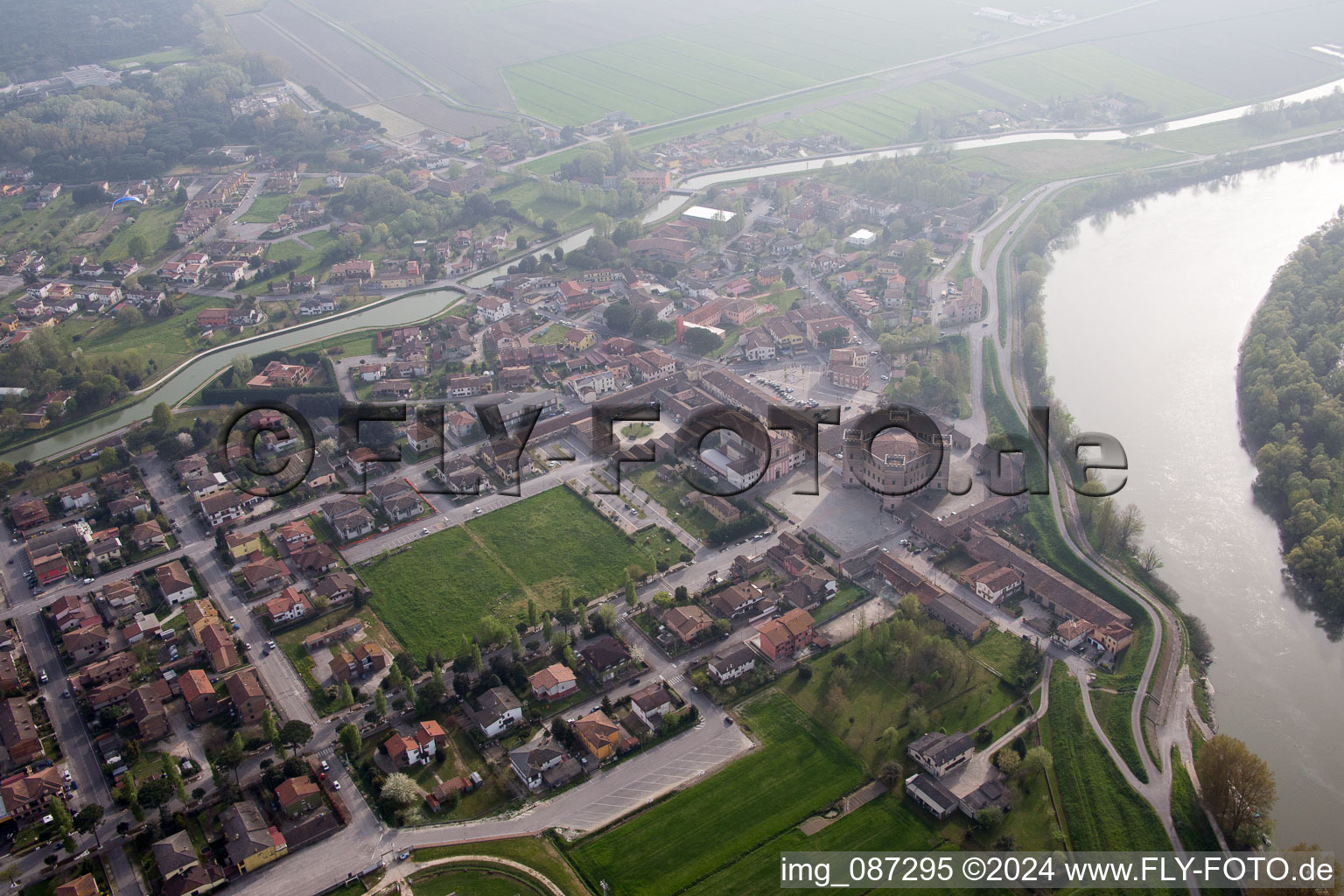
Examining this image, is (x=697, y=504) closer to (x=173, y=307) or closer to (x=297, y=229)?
(x=173, y=307)

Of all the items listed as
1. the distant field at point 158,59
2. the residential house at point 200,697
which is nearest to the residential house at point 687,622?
the residential house at point 200,697

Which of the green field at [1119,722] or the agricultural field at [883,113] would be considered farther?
the agricultural field at [883,113]

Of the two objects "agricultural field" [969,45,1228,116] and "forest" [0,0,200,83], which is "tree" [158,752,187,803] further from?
"forest" [0,0,200,83]

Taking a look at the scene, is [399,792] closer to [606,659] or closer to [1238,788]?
[606,659]

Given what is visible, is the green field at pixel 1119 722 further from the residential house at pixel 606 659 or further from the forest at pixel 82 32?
the forest at pixel 82 32

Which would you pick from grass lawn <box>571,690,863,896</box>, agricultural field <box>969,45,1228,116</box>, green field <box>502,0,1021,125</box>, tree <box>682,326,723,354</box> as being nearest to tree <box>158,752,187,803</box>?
grass lawn <box>571,690,863,896</box>

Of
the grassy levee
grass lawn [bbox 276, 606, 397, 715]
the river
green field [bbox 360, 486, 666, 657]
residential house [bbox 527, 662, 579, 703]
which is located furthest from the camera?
green field [bbox 360, 486, 666, 657]

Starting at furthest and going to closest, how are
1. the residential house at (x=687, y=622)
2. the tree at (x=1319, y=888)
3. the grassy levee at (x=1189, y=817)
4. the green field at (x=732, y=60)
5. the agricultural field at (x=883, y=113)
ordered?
the green field at (x=732, y=60) → the agricultural field at (x=883, y=113) → the residential house at (x=687, y=622) → the grassy levee at (x=1189, y=817) → the tree at (x=1319, y=888)
